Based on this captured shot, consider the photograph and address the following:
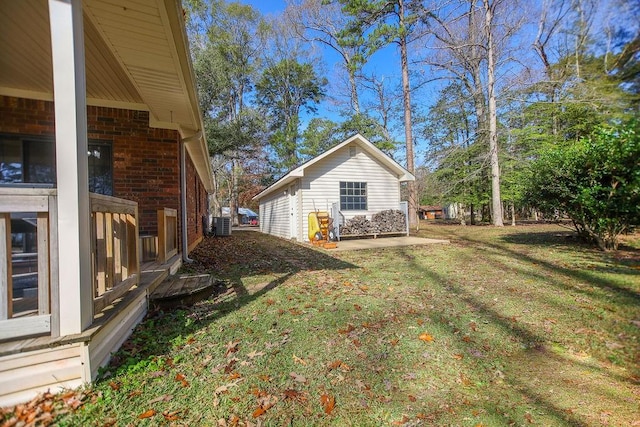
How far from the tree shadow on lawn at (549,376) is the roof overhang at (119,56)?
4.21 meters

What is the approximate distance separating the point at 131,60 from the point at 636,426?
5524 millimetres

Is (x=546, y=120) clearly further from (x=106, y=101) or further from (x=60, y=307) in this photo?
(x=60, y=307)

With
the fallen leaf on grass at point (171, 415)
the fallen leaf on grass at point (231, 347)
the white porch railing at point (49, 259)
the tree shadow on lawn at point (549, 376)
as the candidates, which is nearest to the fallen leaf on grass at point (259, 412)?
the fallen leaf on grass at point (171, 415)

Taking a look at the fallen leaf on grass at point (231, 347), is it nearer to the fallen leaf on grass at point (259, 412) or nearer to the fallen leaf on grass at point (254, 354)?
the fallen leaf on grass at point (254, 354)

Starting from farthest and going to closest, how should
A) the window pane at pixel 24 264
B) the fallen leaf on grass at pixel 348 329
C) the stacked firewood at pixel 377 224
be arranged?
the stacked firewood at pixel 377 224 < the fallen leaf on grass at pixel 348 329 < the window pane at pixel 24 264

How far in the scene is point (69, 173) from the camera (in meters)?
1.94

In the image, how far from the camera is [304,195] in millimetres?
11648

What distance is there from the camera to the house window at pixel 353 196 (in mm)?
12227

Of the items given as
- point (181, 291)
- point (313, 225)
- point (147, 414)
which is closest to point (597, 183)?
point (313, 225)

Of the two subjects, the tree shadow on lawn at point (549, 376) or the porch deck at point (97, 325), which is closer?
the porch deck at point (97, 325)

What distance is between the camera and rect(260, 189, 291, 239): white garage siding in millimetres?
13812

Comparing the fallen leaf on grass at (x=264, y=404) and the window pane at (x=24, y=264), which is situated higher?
the window pane at (x=24, y=264)

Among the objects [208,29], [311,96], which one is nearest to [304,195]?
[311,96]

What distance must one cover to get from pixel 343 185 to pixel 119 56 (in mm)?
9429
